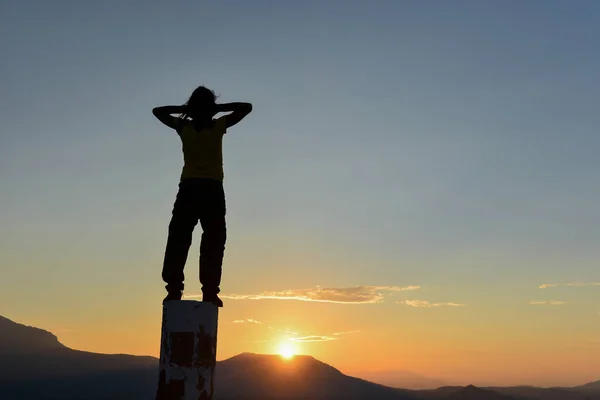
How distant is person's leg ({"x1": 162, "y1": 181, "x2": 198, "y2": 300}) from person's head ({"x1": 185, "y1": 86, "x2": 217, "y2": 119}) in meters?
0.93

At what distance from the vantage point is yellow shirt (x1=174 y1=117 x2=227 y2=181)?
744cm

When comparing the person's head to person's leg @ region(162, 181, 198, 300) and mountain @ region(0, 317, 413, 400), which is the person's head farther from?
mountain @ region(0, 317, 413, 400)

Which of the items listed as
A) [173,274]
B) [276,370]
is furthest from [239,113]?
[276,370]

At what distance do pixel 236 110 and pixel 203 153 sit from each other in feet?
2.62

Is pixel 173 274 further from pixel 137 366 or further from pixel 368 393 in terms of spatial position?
pixel 137 366

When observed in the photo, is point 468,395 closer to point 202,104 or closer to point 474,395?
point 474,395

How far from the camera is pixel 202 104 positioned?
777 centimetres

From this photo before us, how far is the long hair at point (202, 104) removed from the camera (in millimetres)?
7781

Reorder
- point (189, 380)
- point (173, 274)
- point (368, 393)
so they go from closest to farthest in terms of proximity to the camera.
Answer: point (189, 380)
point (173, 274)
point (368, 393)

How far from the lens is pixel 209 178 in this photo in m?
7.43

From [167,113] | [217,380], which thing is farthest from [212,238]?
[217,380]

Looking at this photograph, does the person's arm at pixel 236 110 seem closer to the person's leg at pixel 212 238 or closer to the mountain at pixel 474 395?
the person's leg at pixel 212 238

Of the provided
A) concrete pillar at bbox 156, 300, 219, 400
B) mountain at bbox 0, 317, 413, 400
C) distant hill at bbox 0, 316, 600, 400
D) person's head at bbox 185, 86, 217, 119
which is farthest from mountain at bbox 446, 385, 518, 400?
concrete pillar at bbox 156, 300, 219, 400

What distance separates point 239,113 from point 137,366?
165112 millimetres
